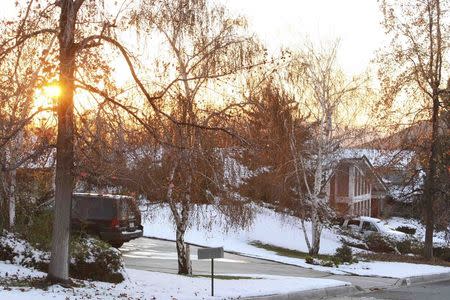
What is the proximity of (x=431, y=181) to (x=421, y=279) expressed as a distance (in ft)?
31.7

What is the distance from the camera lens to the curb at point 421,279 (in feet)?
62.1

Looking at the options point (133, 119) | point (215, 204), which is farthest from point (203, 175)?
point (133, 119)

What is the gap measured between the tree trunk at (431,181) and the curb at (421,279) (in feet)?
19.8

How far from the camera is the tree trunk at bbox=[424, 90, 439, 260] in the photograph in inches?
1101

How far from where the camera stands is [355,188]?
179 feet

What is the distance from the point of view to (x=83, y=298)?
10.0 m

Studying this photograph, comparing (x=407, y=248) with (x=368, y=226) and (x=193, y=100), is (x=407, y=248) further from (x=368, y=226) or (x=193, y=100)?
(x=193, y=100)

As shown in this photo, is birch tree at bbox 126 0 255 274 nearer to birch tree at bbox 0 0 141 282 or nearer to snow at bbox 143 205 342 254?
birch tree at bbox 0 0 141 282

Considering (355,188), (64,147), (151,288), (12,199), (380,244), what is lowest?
(380,244)

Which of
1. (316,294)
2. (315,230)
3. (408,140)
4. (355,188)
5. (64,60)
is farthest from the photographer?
(355,188)

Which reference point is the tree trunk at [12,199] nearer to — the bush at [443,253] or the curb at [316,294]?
the curb at [316,294]

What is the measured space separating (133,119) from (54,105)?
138 centimetres

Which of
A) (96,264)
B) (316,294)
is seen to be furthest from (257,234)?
(96,264)

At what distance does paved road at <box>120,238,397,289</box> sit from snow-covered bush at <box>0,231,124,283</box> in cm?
433
